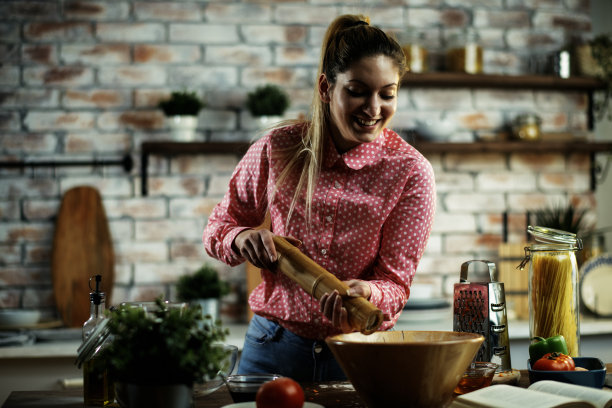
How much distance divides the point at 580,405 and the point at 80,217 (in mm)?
2104

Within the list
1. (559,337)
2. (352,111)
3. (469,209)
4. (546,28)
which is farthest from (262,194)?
(546,28)

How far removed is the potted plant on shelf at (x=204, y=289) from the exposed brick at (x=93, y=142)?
59cm

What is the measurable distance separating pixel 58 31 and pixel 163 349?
2.08 metres

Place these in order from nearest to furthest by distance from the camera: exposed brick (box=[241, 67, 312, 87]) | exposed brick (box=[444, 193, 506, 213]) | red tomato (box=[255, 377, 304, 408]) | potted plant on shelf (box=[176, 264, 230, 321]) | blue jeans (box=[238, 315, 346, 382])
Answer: red tomato (box=[255, 377, 304, 408])
blue jeans (box=[238, 315, 346, 382])
potted plant on shelf (box=[176, 264, 230, 321])
exposed brick (box=[241, 67, 312, 87])
exposed brick (box=[444, 193, 506, 213])

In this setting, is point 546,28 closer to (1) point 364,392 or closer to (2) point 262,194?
(2) point 262,194

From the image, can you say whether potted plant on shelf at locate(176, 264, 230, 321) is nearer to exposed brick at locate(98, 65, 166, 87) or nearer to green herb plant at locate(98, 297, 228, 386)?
exposed brick at locate(98, 65, 166, 87)

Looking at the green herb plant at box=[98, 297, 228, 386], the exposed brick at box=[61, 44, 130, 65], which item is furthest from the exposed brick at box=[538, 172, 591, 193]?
the green herb plant at box=[98, 297, 228, 386]

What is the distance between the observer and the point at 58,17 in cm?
272

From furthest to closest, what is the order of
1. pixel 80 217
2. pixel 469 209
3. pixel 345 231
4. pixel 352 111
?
1. pixel 469 209
2. pixel 80 217
3. pixel 345 231
4. pixel 352 111

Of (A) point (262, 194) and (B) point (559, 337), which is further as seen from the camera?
(A) point (262, 194)

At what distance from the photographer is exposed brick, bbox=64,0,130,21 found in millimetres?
2721

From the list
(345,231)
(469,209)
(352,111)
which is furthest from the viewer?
(469,209)

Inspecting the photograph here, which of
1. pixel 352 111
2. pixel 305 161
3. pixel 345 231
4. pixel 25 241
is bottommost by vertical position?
pixel 25 241

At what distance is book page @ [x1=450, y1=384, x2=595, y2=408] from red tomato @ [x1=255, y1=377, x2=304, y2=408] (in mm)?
251
